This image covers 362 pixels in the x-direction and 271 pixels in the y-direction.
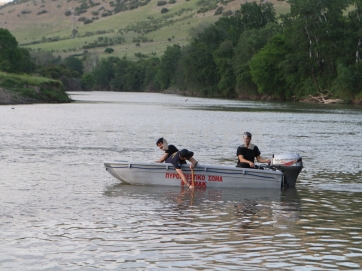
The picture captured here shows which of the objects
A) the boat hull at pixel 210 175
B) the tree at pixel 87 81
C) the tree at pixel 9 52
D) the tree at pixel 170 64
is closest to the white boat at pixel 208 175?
the boat hull at pixel 210 175

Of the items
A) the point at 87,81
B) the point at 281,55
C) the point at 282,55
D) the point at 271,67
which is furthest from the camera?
the point at 87,81

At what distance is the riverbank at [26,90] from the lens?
253ft

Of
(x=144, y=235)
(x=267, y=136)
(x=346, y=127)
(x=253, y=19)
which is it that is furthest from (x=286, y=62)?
(x=144, y=235)

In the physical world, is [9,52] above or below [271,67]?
above

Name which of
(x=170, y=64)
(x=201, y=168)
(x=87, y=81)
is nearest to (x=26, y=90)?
(x=201, y=168)

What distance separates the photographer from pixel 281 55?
106875mm

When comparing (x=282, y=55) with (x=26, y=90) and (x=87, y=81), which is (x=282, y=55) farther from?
(x=87, y=81)

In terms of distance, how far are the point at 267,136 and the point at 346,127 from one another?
10.3 m

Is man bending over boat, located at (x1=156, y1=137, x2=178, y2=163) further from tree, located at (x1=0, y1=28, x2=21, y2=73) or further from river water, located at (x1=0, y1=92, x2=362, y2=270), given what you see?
tree, located at (x1=0, y1=28, x2=21, y2=73)

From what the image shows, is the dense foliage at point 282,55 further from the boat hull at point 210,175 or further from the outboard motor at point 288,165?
the boat hull at point 210,175

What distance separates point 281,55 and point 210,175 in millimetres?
88587

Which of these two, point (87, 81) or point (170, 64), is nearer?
point (170, 64)

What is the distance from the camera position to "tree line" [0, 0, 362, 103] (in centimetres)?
9156

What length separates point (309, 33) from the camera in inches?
3735
